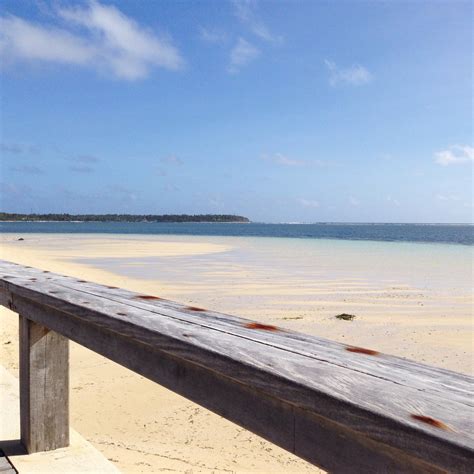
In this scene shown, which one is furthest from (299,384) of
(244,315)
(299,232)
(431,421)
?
(299,232)

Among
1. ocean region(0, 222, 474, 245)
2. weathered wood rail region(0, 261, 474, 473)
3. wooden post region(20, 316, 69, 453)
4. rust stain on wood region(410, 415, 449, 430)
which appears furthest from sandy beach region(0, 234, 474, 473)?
ocean region(0, 222, 474, 245)

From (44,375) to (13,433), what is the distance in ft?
1.86

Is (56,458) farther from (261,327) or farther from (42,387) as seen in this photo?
(261,327)

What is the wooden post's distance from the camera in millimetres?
2482

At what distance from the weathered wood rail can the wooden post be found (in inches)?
27.7

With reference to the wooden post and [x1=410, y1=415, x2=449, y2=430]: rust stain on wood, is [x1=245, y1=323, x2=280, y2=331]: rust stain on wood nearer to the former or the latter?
[x1=410, y1=415, x2=449, y2=430]: rust stain on wood

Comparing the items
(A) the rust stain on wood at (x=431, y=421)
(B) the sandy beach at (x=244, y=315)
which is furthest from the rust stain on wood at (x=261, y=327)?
(B) the sandy beach at (x=244, y=315)

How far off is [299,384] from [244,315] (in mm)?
7621

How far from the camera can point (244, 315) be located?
8.53 m

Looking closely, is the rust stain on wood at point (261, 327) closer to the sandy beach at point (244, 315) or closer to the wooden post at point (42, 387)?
the wooden post at point (42, 387)

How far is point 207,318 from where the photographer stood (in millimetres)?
1522

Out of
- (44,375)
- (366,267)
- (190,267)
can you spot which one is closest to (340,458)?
(44,375)

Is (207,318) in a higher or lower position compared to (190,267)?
higher

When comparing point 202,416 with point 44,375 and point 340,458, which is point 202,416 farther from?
point 340,458
